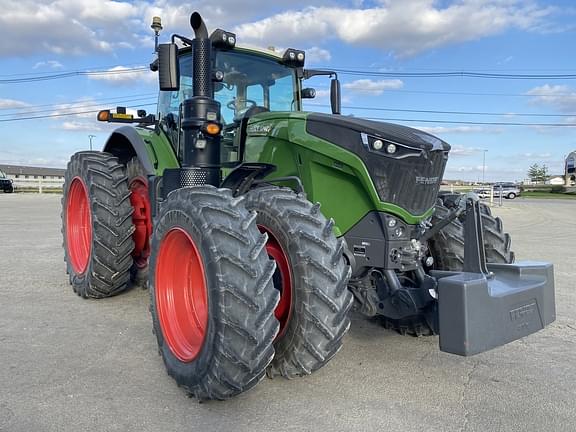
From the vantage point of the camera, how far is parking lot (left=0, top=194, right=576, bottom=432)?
277cm

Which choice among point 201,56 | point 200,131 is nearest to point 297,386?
point 200,131

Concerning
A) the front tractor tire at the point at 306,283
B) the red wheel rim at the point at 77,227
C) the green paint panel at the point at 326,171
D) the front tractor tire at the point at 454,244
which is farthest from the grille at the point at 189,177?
the red wheel rim at the point at 77,227

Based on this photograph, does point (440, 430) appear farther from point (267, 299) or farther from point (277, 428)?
point (267, 299)

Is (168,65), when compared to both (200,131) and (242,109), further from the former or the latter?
(242,109)

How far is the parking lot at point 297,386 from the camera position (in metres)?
2.77

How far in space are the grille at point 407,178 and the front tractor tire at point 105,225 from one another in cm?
287

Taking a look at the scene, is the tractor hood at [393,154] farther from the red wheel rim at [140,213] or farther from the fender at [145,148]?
the red wheel rim at [140,213]

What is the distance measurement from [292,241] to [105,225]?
2738 mm

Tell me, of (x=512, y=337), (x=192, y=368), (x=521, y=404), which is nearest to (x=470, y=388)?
(x=521, y=404)

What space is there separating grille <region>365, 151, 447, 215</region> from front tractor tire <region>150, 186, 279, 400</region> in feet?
3.11

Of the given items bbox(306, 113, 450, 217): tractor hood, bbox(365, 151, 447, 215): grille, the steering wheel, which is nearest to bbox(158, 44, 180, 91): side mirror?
the steering wheel

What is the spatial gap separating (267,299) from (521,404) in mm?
1650

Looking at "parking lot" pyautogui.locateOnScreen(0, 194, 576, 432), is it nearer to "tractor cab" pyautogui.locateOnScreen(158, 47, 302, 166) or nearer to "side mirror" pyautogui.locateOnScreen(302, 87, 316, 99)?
"tractor cab" pyautogui.locateOnScreen(158, 47, 302, 166)

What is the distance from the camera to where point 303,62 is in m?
4.99
